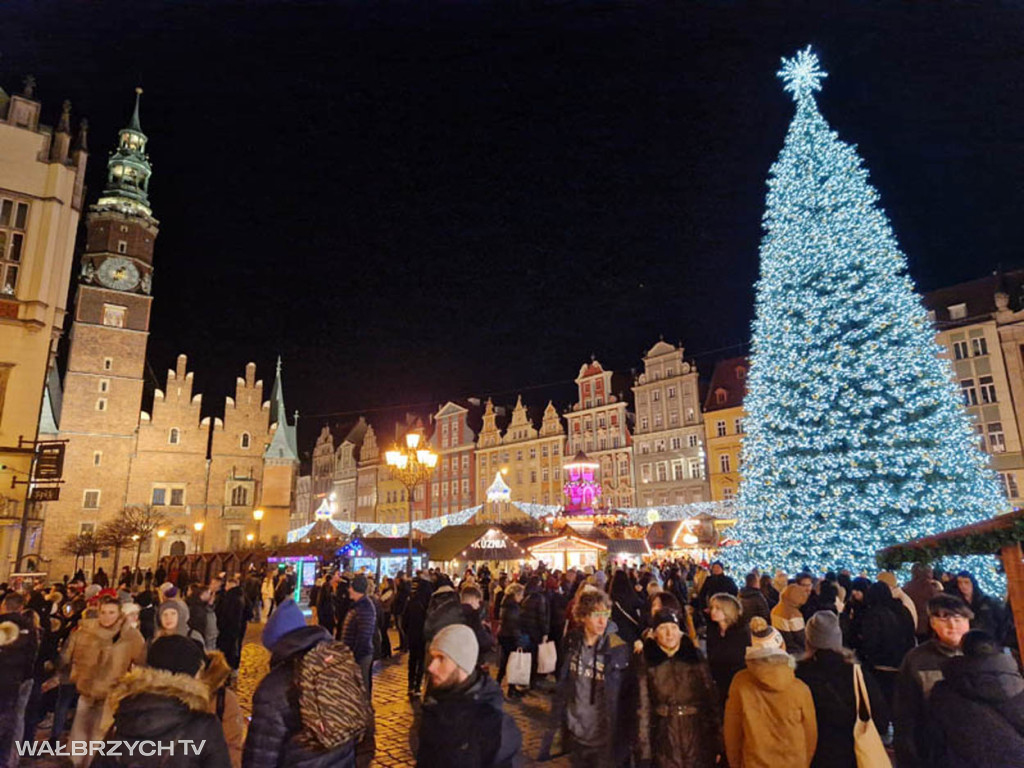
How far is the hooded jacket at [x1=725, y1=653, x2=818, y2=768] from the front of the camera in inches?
136

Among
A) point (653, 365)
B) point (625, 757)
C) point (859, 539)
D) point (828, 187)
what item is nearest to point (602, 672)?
point (625, 757)

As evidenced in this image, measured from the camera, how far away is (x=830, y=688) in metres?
3.83

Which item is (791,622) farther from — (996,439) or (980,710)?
(996,439)

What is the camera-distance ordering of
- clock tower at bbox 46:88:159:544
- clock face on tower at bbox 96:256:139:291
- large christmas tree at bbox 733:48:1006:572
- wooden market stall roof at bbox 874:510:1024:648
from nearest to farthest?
1. wooden market stall roof at bbox 874:510:1024:648
2. large christmas tree at bbox 733:48:1006:572
3. clock tower at bbox 46:88:159:544
4. clock face on tower at bbox 96:256:139:291

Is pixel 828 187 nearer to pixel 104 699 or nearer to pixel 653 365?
pixel 104 699

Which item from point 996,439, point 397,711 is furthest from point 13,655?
point 996,439

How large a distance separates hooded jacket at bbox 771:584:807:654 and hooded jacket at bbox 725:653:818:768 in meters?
2.84

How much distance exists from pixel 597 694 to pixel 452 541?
20.2 m

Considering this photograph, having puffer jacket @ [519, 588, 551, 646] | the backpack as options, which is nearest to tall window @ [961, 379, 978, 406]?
puffer jacket @ [519, 588, 551, 646]

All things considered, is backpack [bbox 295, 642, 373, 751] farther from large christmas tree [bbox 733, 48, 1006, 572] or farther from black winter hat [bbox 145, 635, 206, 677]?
large christmas tree [bbox 733, 48, 1006, 572]

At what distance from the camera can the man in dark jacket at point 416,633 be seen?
380 inches

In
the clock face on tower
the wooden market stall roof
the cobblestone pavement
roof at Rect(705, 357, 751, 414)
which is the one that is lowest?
the cobblestone pavement

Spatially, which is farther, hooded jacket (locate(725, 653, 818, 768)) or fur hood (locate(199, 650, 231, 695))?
fur hood (locate(199, 650, 231, 695))

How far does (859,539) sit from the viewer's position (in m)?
13.8
